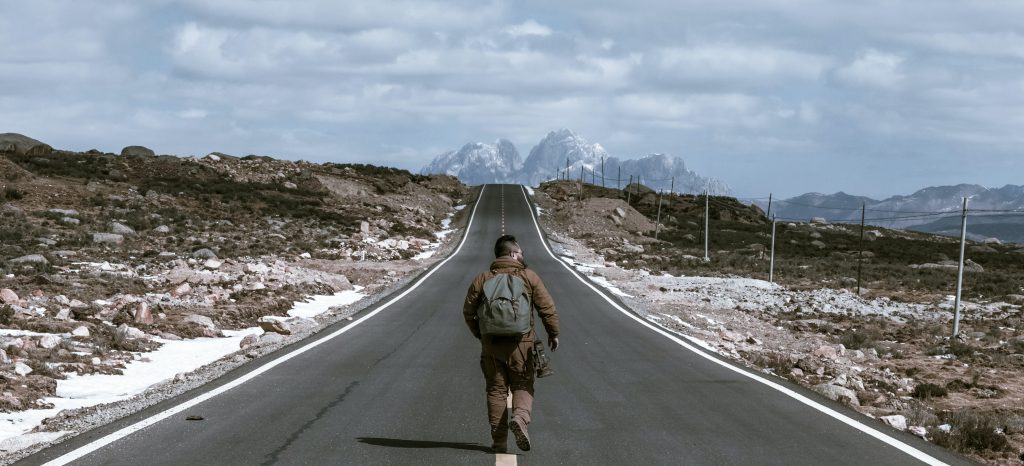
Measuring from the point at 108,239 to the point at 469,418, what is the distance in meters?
32.3

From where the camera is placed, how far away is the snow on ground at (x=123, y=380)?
334 inches

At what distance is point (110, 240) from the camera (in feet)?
120

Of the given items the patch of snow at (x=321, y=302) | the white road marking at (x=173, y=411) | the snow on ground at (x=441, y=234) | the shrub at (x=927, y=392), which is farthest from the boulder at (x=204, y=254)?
the shrub at (x=927, y=392)

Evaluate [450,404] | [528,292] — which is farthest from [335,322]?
[528,292]

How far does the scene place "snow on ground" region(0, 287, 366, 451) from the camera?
8484mm

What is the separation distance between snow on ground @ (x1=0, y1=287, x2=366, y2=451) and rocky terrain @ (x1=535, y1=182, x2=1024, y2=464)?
338 inches

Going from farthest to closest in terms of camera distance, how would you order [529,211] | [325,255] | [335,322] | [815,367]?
1. [529,211]
2. [325,255]
3. [335,322]
4. [815,367]

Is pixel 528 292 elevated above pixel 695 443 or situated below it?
above

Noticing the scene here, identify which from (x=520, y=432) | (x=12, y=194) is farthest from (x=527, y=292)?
(x=12, y=194)

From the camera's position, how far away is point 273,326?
17078mm

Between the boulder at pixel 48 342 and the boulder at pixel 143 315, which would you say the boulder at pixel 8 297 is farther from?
the boulder at pixel 48 342

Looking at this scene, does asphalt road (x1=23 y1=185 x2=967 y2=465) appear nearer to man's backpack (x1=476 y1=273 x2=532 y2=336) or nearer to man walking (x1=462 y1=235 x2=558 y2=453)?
man walking (x1=462 y1=235 x2=558 y2=453)

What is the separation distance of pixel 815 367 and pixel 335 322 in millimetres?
9372

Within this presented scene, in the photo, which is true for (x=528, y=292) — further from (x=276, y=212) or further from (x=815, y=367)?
(x=276, y=212)
